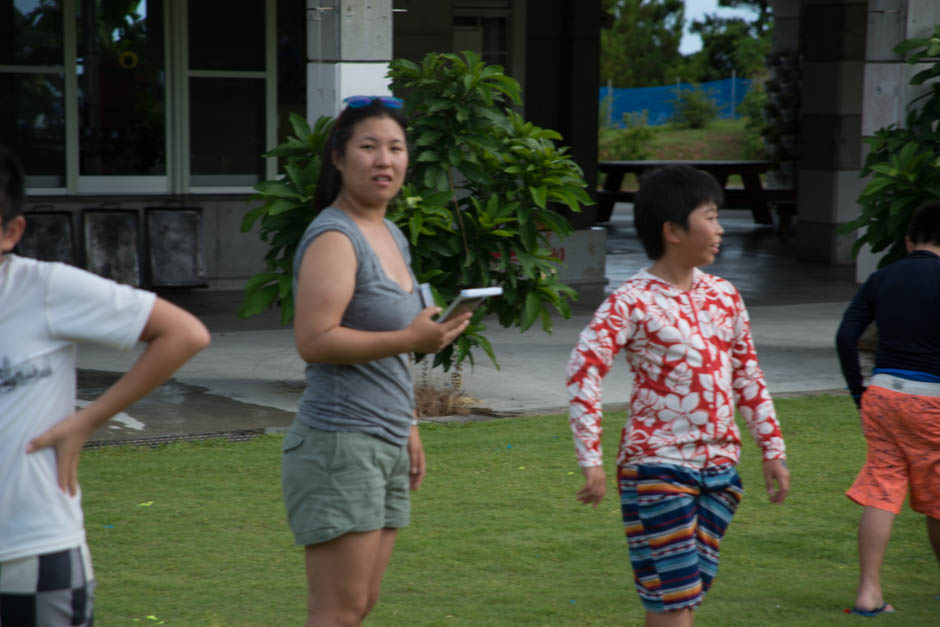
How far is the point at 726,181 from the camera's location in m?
24.9

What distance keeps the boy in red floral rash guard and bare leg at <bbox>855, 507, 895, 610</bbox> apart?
1.23m

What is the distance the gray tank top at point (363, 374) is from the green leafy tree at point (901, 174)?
6290 mm

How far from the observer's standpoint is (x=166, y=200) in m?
13.6

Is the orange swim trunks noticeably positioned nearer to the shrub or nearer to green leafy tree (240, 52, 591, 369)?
green leafy tree (240, 52, 591, 369)

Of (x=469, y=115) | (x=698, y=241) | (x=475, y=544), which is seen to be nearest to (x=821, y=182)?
(x=469, y=115)

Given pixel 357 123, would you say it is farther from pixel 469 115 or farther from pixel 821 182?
pixel 821 182

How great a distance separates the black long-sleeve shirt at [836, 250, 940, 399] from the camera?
4488 millimetres

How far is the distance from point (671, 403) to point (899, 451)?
1.50 m

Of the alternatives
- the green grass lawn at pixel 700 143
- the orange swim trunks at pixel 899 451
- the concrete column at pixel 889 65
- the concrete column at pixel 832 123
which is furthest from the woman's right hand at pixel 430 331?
the green grass lawn at pixel 700 143

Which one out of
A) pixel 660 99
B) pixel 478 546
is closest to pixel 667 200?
pixel 478 546

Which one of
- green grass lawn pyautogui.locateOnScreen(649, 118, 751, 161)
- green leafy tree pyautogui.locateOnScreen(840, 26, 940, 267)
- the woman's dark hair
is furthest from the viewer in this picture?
green grass lawn pyautogui.locateOnScreen(649, 118, 751, 161)

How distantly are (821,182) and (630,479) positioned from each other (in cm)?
1484

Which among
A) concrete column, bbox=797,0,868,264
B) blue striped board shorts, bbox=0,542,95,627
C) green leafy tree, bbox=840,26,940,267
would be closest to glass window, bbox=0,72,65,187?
green leafy tree, bbox=840,26,940,267

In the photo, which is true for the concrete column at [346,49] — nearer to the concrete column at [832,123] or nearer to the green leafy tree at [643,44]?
the concrete column at [832,123]
